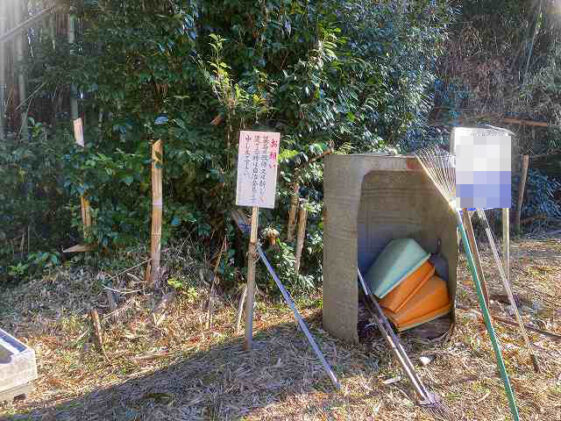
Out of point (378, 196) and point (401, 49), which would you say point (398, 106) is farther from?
point (378, 196)

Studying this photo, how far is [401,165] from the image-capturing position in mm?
2973

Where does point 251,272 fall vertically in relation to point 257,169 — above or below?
below

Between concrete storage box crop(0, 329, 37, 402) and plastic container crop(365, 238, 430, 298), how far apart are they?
2655 mm

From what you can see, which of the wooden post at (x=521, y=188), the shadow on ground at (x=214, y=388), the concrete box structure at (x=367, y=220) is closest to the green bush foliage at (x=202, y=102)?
the concrete box structure at (x=367, y=220)

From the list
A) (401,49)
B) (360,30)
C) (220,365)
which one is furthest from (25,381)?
(401,49)

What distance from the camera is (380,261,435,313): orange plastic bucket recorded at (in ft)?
11.1

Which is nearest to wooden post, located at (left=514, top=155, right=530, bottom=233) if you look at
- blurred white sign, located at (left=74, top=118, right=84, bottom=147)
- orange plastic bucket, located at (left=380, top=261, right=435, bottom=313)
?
orange plastic bucket, located at (left=380, top=261, right=435, bottom=313)

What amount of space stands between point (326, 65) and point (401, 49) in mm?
1720

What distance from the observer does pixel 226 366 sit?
2.93 meters

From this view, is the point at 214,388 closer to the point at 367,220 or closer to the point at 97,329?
the point at 97,329

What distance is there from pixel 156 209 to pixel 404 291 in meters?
2.29

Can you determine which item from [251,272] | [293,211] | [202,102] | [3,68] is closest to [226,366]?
[251,272]

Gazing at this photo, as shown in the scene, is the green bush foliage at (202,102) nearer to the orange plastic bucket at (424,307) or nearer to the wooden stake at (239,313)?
the wooden stake at (239,313)

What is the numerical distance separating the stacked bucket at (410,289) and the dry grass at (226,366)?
8.3 inches
